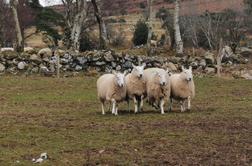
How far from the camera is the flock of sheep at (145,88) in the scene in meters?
18.4

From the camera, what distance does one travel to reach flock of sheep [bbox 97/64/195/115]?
18.4 m

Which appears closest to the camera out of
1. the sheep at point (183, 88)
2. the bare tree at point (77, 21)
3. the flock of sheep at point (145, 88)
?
the flock of sheep at point (145, 88)

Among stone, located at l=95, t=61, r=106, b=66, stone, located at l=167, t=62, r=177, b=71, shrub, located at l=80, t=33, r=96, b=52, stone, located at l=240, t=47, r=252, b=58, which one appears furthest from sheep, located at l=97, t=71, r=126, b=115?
shrub, located at l=80, t=33, r=96, b=52

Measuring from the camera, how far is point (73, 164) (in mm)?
11242

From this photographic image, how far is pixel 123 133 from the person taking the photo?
14328mm

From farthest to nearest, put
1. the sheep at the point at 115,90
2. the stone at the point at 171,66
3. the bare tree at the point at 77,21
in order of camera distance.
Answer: the bare tree at the point at 77,21 < the stone at the point at 171,66 < the sheep at the point at 115,90

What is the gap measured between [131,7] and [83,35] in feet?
232

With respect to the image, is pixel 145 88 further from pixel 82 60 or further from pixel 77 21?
pixel 77 21

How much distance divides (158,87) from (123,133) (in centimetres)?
438

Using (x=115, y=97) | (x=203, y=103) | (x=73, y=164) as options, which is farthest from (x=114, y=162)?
(x=203, y=103)

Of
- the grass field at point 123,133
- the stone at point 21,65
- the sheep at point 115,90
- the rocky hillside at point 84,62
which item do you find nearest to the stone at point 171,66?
Answer: the rocky hillside at point 84,62

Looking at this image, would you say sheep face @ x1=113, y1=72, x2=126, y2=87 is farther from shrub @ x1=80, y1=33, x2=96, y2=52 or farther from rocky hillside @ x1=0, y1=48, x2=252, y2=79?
shrub @ x1=80, y1=33, x2=96, y2=52

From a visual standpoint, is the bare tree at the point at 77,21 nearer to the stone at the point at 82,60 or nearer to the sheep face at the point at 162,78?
the stone at the point at 82,60

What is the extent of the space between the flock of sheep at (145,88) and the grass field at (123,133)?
1.56 feet
